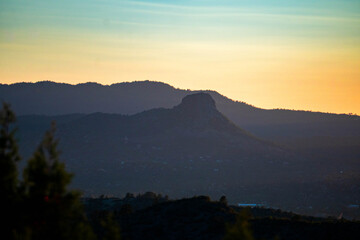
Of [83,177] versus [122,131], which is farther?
[122,131]

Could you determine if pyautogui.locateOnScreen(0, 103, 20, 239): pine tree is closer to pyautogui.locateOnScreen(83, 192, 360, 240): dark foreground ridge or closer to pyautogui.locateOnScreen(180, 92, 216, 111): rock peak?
pyautogui.locateOnScreen(83, 192, 360, 240): dark foreground ridge

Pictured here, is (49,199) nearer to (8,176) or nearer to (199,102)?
(8,176)

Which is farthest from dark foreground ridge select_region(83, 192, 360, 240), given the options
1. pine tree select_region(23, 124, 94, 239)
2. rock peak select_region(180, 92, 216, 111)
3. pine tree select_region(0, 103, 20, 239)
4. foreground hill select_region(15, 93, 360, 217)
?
rock peak select_region(180, 92, 216, 111)

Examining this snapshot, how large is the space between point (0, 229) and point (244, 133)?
142700 millimetres

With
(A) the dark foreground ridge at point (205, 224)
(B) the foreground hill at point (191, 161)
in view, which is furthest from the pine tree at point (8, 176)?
(B) the foreground hill at point (191, 161)

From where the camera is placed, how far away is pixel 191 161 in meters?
149

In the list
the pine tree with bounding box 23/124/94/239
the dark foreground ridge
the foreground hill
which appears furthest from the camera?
the foreground hill

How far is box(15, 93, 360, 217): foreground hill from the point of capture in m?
116

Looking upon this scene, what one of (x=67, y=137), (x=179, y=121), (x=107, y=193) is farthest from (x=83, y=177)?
(x=179, y=121)

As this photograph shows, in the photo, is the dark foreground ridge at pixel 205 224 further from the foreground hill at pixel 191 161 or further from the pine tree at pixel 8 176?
the foreground hill at pixel 191 161

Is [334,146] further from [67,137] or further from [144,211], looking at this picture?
[144,211]

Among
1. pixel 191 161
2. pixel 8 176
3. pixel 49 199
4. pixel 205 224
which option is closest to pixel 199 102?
pixel 191 161

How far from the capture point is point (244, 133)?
170125 millimetres

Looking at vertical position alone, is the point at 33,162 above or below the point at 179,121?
below
